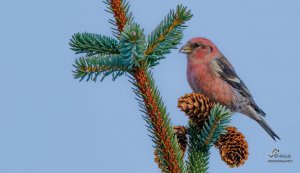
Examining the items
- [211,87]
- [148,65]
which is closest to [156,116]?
[148,65]

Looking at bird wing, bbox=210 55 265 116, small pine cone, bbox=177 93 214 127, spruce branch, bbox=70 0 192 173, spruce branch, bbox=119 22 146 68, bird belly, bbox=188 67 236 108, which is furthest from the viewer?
bird wing, bbox=210 55 265 116

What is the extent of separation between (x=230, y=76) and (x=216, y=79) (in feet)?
1.79

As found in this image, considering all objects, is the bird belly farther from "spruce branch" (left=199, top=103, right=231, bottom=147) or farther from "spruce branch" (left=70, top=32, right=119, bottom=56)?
"spruce branch" (left=70, top=32, right=119, bottom=56)

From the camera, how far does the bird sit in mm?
5598

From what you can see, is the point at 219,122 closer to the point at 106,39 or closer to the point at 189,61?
the point at 106,39

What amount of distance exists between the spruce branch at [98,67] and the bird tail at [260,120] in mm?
4026

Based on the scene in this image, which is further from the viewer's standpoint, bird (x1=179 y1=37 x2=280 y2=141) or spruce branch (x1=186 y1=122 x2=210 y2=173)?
bird (x1=179 y1=37 x2=280 y2=141)

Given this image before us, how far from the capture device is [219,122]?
2936 millimetres

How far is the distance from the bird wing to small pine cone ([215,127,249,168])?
2745mm

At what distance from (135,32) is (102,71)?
0.43 metres

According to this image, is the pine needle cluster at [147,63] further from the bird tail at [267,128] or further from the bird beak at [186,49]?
the bird tail at [267,128]

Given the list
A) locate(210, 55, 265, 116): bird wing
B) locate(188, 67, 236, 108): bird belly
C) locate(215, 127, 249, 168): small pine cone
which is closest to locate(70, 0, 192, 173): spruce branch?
locate(215, 127, 249, 168): small pine cone

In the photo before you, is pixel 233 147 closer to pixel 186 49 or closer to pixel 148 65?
pixel 148 65

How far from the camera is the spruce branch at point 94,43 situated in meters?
2.87
